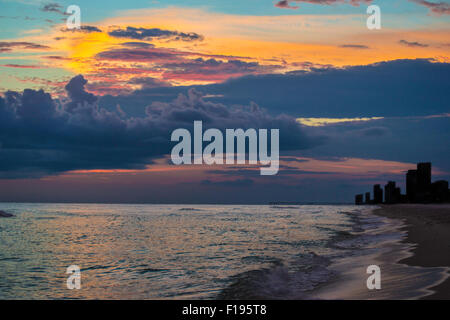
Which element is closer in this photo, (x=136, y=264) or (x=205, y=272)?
(x=205, y=272)

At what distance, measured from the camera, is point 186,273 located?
47.7 feet

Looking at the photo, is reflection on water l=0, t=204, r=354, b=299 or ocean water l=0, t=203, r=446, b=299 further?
reflection on water l=0, t=204, r=354, b=299

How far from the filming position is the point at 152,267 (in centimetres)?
1603

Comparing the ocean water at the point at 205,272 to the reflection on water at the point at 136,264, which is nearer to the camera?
the ocean water at the point at 205,272
